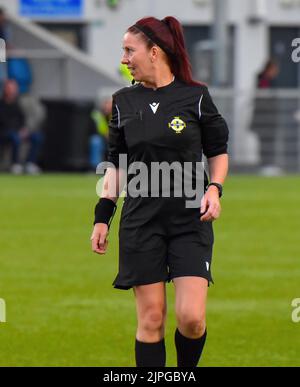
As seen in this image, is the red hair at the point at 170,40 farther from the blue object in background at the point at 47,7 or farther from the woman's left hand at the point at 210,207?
the blue object in background at the point at 47,7

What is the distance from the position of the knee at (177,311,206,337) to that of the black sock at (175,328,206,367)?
70mm

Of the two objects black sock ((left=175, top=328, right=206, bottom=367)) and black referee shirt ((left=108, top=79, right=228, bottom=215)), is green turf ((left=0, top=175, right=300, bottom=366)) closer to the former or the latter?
black sock ((left=175, top=328, right=206, bottom=367))

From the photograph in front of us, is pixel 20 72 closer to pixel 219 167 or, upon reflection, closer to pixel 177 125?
pixel 219 167

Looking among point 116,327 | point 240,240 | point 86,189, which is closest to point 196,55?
point 86,189

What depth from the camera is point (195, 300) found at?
7.62m

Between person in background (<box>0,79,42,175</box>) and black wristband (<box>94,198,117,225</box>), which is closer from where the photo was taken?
black wristband (<box>94,198,117,225</box>)

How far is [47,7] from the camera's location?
33188 millimetres

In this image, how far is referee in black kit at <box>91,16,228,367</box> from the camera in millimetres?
7691

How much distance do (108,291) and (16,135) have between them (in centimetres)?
1513

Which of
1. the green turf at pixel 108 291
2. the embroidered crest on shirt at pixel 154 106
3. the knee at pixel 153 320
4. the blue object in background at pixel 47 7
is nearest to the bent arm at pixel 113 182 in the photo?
the embroidered crest on shirt at pixel 154 106

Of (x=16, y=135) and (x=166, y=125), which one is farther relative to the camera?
(x=16, y=135)

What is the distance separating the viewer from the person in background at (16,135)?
1089 inches

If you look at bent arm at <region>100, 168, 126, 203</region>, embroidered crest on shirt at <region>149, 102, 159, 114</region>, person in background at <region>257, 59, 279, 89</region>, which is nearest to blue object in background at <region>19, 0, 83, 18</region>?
person in background at <region>257, 59, 279, 89</region>

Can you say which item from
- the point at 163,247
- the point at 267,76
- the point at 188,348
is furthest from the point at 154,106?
the point at 267,76
